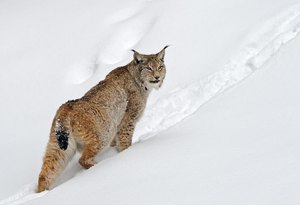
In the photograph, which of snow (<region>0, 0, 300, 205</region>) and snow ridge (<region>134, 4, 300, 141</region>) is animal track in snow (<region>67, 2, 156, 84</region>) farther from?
snow ridge (<region>134, 4, 300, 141</region>)

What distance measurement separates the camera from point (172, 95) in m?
9.41

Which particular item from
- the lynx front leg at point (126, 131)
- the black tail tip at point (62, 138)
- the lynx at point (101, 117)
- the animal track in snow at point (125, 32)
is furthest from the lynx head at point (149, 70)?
the animal track in snow at point (125, 32)

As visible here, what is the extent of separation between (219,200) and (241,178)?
0.46 m

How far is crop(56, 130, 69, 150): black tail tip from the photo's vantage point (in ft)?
22.8

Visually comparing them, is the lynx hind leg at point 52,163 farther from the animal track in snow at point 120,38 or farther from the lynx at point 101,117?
the animal track in snow at point 120,38

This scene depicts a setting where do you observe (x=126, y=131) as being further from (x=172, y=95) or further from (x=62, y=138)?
(x=172, y=95)

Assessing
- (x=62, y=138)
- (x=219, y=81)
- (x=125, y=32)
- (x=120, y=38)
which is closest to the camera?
(x=62, y=138)

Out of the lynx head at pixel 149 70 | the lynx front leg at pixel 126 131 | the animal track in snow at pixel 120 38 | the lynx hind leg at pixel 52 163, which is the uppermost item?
the animal track in snow at pixel 120 38

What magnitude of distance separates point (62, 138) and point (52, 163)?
36 cm

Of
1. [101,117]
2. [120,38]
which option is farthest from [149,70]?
[120,38]

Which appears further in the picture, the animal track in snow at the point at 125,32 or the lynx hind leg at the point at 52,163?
the animal track in snow at the point at 125,32

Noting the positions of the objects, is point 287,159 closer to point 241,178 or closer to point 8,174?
point 241,178

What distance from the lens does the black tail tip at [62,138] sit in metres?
6.95

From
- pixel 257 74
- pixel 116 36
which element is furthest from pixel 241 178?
pixel 116 36
